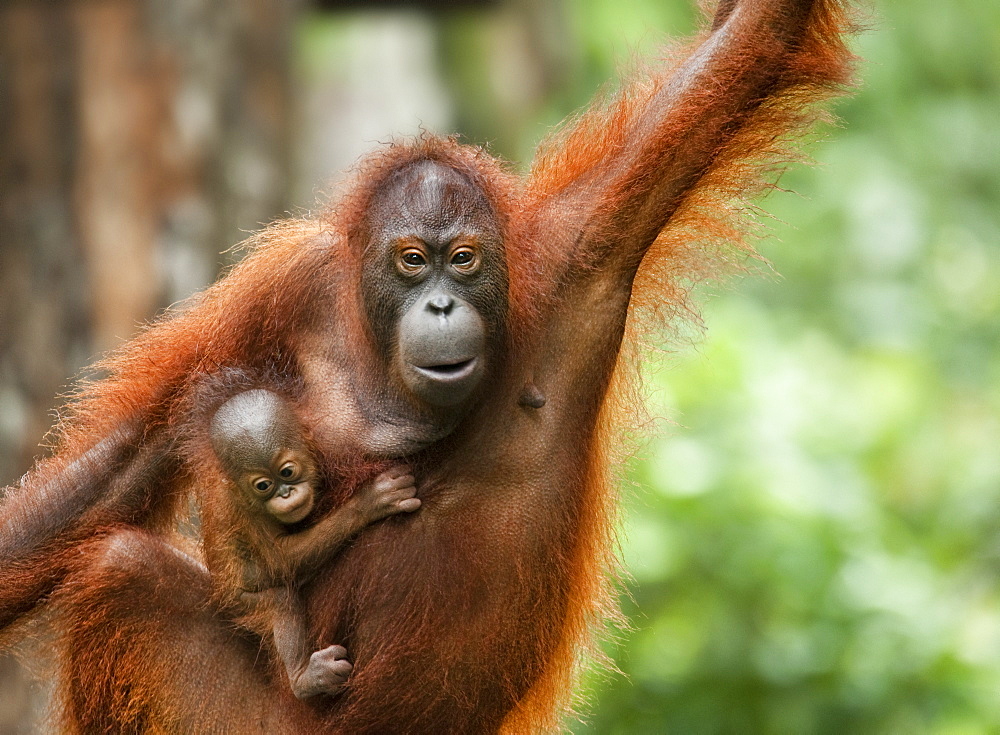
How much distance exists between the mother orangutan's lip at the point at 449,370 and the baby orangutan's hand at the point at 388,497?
0.30 metres

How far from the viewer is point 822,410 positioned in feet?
18.3

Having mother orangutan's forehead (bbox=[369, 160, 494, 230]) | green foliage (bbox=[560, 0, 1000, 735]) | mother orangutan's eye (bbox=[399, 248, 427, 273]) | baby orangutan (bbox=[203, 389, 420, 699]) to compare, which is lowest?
green foliage (bbox=[560, 0, 1000, 735])

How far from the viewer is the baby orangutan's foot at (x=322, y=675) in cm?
300

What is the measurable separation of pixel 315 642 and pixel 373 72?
27.6 ft

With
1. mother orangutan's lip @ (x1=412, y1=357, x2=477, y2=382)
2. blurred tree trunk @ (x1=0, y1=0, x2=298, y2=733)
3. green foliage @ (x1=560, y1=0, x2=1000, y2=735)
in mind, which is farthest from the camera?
blurred tree trunk @ (x1=0, y1=0, x2=298, y2=733)

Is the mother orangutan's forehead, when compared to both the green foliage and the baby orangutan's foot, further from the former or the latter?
the baby orangutan's foot

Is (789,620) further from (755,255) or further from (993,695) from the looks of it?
(755,255)

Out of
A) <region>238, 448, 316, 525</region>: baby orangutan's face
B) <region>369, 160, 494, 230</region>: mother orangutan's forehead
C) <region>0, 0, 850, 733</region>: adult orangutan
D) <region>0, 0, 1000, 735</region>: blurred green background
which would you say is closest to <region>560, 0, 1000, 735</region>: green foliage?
<region>0, 0, 1000, 735</region>: blurred green background

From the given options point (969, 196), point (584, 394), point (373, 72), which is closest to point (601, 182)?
point (584, 394)

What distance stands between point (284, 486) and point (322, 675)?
49 centimetres

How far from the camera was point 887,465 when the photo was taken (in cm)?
616

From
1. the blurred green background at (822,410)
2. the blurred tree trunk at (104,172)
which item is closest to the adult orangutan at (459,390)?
the blurred green background at (822,410)

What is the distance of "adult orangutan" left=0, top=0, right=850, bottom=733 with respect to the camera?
9.88 feet

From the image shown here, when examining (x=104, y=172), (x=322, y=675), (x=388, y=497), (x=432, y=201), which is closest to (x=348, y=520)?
(x=388, y=497)
